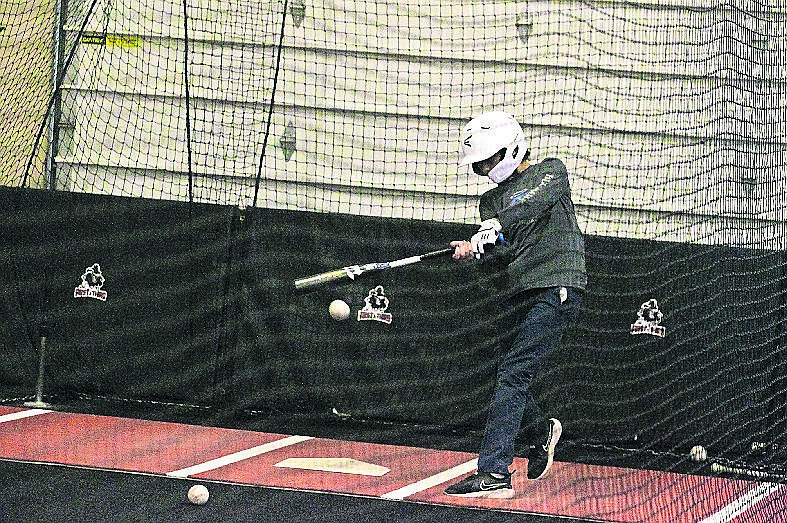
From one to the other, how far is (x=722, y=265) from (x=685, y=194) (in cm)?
145

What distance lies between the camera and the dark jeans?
5.96m

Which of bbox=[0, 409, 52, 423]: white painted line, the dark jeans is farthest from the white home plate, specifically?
bbox=[0, 409, 52, 423]: white painted line

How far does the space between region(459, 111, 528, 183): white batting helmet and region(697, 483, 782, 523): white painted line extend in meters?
1.99

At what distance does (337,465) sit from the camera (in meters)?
6.57

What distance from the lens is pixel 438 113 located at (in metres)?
9.27

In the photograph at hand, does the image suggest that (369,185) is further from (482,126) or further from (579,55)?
(482,126)

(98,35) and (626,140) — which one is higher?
(98,35)

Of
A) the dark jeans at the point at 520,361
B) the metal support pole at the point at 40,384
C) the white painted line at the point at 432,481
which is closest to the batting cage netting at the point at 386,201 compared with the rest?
the metal support pole at the point at 40,384

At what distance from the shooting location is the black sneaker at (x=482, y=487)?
5.89m

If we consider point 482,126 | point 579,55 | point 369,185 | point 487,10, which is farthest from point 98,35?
point 482,126

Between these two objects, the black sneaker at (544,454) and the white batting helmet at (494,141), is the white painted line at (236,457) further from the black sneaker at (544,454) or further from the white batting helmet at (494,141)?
the white batting helmet at (494,141)

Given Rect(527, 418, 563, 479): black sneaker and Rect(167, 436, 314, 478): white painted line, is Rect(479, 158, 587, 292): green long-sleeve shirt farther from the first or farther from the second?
Rect(167, 436, 314, 478): white painted line

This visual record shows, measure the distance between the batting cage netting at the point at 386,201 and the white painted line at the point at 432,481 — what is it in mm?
879

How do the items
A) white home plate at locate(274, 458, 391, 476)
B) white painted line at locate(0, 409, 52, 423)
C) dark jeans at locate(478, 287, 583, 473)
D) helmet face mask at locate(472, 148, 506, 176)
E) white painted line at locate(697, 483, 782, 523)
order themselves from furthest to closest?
1. white painted line at locate(0, 409, 52, 423)
2. white home plate at locate(274, 458, 391, 476)
3. helmet face mask at locate(472, 148, 506, 176)
4. dark jeans at locate(478, 287, 583, 473)
5. white painted line at locate(697, 483, 782, 523)
